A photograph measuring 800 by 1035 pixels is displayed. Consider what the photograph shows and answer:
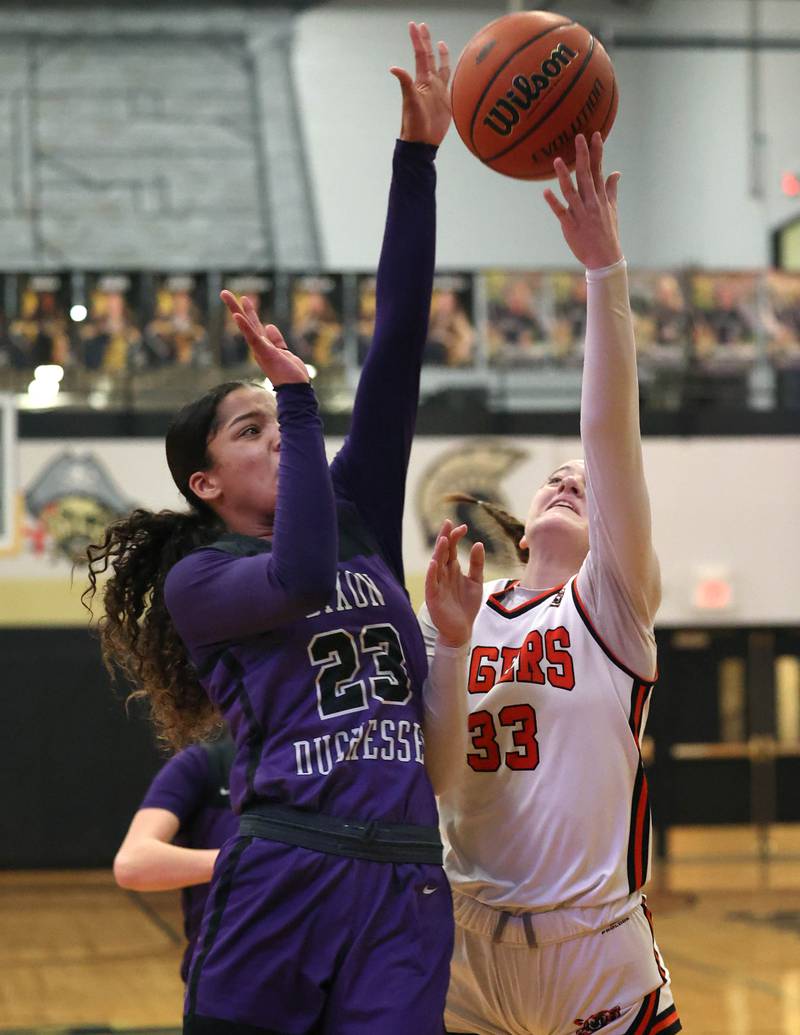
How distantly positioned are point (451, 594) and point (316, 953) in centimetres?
64

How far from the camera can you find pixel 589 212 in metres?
2.34

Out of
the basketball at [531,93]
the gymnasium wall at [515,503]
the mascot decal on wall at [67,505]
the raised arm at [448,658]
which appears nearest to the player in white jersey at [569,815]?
the raised arm at [448,658]

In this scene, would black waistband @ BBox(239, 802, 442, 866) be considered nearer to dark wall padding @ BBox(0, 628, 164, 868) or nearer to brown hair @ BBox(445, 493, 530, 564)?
brown hair @ BBox(445, 493, 530, 564)

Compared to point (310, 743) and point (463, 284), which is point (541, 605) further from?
point (463, 284)

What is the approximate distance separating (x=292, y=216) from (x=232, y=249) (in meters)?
0.66

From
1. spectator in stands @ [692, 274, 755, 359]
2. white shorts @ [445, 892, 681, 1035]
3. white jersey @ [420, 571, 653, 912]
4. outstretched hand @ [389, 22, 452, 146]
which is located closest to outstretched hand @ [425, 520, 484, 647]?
white jersey @ [420, 571, 653, 912]

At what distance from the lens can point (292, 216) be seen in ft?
44.4

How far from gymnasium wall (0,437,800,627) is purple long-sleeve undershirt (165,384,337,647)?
7.29m

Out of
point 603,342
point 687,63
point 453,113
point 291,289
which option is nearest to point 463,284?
point 291,289

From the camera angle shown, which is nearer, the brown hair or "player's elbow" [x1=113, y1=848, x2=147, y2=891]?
the brown hair

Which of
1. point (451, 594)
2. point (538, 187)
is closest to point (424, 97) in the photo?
point (451, 594)

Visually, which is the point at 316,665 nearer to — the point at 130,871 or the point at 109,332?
the point at 130,871

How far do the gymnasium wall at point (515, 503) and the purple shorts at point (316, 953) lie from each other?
738cm

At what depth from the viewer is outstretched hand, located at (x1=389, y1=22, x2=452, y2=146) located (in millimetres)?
2496
